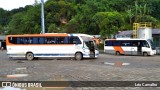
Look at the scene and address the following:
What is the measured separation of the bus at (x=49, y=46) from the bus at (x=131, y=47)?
12.7 meters

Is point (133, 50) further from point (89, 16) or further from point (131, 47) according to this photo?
point (89, 16)

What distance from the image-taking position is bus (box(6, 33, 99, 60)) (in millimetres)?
36031

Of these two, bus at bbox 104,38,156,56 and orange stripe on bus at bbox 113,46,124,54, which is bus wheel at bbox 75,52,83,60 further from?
orange stripe on bus at bbox 113,46,124,54

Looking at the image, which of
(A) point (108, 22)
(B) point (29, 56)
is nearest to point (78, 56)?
(B) point (29, 56)

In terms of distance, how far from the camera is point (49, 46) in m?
36.0

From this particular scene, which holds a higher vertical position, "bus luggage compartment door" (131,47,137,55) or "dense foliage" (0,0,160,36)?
"dense foliage" (0,0,160,36)

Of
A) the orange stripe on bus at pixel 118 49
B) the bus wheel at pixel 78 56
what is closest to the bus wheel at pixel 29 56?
the bus wheel at pixel 78 56

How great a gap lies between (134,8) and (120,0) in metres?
7.73

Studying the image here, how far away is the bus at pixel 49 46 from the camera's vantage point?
36.0 metres

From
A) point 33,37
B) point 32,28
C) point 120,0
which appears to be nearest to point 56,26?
point 32,28

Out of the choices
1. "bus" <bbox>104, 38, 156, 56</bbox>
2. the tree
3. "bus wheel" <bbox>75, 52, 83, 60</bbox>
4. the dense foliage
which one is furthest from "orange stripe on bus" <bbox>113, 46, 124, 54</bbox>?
the dense foliage

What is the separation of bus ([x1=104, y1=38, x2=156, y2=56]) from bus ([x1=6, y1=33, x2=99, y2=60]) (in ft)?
41.7

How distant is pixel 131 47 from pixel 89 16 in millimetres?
33771

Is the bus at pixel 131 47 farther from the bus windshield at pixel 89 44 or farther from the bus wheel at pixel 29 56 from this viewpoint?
the bus wheel at pixel 29 56
